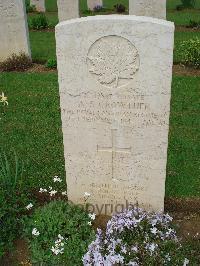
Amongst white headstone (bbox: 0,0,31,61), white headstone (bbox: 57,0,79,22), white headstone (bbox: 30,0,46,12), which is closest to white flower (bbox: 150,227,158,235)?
white headstone (bbox: 0,0,31,61)

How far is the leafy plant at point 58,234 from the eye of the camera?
162 inches

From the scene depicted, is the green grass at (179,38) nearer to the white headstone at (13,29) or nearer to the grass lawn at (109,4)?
the white headstone at (13,29)

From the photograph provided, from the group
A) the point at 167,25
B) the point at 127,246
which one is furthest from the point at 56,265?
the point at 167,25

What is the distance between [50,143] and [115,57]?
287cm

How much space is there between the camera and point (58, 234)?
4.25 m

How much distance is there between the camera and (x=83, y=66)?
12.9 ft

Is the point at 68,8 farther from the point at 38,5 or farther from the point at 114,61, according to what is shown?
the point at 114,61

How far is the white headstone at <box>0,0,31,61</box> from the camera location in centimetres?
979

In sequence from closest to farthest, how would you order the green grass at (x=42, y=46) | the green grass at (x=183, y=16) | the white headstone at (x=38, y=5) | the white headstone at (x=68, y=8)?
the green grass at (x=42, y=46) → the white headstone at (x=68, y=8) → the green grass at (x=183, y=16) → the white headstone at (x=38, y=5)

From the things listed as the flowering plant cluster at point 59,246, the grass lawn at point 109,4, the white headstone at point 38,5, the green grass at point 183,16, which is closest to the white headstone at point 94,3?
the grass lawn at point 109,4

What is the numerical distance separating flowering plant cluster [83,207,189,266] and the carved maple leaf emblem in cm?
137

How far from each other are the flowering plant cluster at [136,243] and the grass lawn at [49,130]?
101cm

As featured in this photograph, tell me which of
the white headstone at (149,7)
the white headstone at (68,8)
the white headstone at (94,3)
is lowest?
the white headstone at (94,3)

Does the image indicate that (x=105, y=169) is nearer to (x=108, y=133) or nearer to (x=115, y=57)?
Result: (x=108, y=133)
